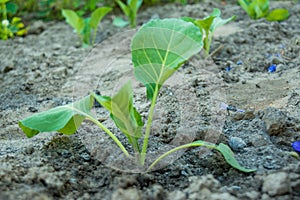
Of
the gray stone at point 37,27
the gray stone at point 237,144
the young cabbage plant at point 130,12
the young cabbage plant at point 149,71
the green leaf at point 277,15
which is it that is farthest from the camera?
the gray stone at point 37,27

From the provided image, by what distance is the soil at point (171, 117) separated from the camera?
56.4 inches

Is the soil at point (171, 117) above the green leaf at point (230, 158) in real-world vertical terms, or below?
below

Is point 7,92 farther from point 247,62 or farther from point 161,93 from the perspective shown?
point 247,62

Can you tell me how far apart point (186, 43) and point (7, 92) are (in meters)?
1.44

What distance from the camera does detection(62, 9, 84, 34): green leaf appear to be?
10.6 feet

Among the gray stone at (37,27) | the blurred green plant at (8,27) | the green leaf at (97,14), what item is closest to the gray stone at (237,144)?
the green leaf at (97,14)

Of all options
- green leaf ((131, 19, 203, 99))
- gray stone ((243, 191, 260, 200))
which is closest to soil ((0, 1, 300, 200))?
gray stone ((243, 191, 260, 200))

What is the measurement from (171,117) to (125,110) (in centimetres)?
56

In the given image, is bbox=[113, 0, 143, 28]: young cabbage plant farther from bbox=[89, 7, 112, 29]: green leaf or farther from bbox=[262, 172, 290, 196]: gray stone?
bbox=[262, 172, 290, 196]: gray stone

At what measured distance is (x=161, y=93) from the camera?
7.63ft

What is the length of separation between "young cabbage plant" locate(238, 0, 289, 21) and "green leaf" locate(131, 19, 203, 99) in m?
1.86

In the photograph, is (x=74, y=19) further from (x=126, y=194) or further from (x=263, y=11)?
(x=126, y=194)

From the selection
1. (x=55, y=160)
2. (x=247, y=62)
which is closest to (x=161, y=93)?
(x=247, y=62)

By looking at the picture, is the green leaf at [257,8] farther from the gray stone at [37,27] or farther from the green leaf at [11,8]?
the green leaf at [11,8]
